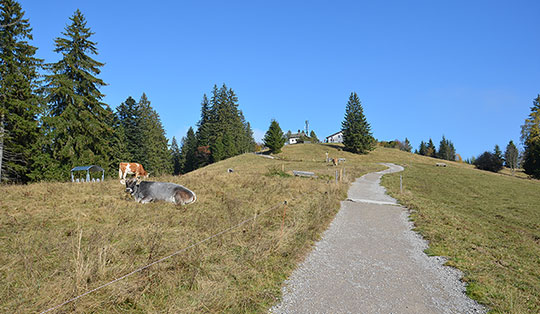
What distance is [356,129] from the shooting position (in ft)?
259

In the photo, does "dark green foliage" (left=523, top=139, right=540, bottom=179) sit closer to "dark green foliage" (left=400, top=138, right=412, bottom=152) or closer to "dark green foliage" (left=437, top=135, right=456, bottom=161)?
"dark green foliage" (left=437, top=135, right=456, bottom=161)

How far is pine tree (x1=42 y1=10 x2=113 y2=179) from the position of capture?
26047 mm

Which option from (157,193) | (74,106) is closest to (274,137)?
(74,106)

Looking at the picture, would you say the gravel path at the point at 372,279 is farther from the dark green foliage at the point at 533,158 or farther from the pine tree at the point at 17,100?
the dark green foliage at the point at 533,158

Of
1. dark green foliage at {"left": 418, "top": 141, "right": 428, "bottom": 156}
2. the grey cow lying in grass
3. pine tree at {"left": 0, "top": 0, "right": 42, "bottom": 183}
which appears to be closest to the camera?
the grey cow lying in grass

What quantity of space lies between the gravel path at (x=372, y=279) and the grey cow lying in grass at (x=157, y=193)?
5.26m

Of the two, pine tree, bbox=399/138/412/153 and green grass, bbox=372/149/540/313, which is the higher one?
pine tree, bbox=399/138/412/153

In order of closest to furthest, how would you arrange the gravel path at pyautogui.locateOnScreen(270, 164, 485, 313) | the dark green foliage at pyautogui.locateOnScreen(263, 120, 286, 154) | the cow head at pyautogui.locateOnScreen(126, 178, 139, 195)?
1. the gravel path at pyautogui.locateOnScreen(270, 164, 485, 313)
2. the cow head at pyautogui.locateOnScreen(126, 178, 139, 195)
3. the dark green foliage at pyautogui.locateOnScreen(263, 120, 286, 154)

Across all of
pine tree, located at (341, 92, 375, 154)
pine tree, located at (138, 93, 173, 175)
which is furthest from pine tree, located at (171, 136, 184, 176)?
pine tree, located at (341, 92, 375, 154)

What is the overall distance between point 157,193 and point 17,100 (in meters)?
19.8

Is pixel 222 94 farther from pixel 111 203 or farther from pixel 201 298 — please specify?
pixel 201 298

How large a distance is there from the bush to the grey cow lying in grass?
261ft

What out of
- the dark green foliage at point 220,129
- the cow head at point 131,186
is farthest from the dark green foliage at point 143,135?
the cow head at point 131,186

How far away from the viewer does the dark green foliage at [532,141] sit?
58562 mm
